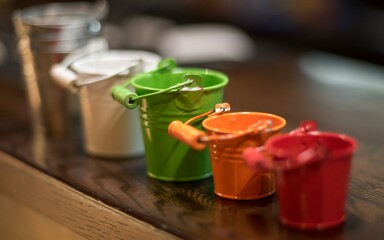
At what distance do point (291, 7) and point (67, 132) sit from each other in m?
2.04

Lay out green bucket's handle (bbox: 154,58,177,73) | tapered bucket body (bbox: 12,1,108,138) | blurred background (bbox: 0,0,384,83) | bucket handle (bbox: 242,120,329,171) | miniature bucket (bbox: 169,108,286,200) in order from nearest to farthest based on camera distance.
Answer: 1. bucket handle (bbox: 242,120,329,171)
2. miniature bucket (bbox: 169,108,286,200)
3. green bucket's handle (bbox: 154,58,177,73)
4. tapered bucket body (bbox: 12,1,108,138)
5. blurred background (bbox: 0,0,384,83)

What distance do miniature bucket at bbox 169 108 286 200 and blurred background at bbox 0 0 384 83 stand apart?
121cm

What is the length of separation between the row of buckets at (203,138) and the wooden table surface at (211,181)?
23 millimetres

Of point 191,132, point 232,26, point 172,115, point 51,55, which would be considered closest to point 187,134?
point 191,132

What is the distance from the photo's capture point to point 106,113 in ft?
3.90

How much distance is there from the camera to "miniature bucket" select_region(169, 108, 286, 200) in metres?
0.90

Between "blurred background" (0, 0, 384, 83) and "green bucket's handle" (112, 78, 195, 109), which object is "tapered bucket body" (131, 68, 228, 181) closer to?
"green bucket's handle" (112, 78, 195, 109)

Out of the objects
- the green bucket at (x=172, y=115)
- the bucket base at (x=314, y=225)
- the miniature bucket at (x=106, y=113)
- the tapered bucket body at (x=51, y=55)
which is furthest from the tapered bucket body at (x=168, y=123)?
the tapered bucket body at (x=51, y=55)

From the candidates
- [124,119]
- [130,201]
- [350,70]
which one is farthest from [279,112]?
[350,70]

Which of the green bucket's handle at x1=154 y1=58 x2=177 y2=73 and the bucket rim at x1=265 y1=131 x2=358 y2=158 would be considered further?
the green bucket's handle at x1=154 y1=58 x2=177 y2=73

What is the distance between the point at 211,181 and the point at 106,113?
0.25 metres

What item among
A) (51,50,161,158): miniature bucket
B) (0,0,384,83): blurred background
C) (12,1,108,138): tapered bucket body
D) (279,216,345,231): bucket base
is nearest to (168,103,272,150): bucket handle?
(279,216,345,231): bucket base

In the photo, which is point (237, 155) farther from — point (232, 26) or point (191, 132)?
point (232, 26)

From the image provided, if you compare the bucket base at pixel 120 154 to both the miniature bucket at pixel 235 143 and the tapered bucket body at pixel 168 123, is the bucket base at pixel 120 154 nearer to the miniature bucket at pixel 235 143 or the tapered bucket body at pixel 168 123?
the tapered bucket body at pixel 168 123
